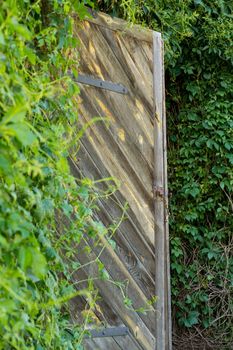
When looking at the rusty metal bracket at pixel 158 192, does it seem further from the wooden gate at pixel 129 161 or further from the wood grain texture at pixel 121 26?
the wood grain texture at pixel 121 26

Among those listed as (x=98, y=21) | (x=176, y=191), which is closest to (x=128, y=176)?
(x=98, y=21)

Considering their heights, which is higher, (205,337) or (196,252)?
(196,252)

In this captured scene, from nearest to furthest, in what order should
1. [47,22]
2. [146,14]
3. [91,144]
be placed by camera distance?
[47,22] < [91,144] < [146,14]

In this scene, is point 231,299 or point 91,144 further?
point 231,299

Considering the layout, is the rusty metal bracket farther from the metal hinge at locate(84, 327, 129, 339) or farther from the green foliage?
the green foliage

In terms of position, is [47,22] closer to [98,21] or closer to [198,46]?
[98,21]

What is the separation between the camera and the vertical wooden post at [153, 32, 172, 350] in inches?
132

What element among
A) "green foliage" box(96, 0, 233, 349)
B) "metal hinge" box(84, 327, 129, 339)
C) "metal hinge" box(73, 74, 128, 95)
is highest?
"metal hinge" box(73, 74, 128, 95)

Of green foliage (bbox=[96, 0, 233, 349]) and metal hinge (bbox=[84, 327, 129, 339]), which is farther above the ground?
metal hinge (bbox=[84, 327, 129, 339])

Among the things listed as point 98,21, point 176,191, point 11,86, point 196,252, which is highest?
point 11,86

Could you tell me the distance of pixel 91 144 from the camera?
3.14 meters

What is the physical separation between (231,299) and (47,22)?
8.92 feet

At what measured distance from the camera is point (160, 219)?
3416 millimetres

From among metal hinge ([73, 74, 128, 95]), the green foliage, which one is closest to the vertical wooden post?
metal hinge ([73, 74, 128, 95])
